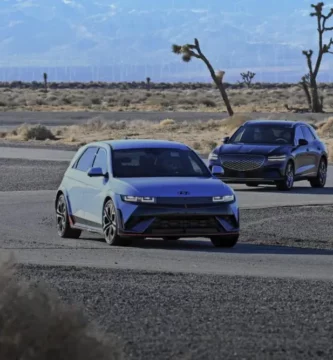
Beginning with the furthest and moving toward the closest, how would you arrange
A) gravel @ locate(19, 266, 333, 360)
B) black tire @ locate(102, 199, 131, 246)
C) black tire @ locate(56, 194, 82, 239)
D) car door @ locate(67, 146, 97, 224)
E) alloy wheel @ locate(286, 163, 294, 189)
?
alloy wheel @ locate(286, 163, 294, 189)
black tire @ locate(56, 194, 82, 239)
car door @ locate(67, 146, 97, 224)
black tire @ locate(102, 199, 131, 246)
gravel @ locate(19, 266, 333, 360)

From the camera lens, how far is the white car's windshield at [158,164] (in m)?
18.1

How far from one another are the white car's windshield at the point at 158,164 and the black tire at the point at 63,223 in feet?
3.98

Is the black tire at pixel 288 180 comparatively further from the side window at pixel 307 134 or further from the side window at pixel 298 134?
the side window at pixel 307 134

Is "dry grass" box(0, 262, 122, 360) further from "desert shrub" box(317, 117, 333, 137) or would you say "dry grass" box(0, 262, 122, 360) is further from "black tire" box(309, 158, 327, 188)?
"desert shrub" box(317, 117, 333, 137)

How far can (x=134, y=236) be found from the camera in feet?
56.6

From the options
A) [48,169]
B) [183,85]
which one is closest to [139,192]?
[48,169]

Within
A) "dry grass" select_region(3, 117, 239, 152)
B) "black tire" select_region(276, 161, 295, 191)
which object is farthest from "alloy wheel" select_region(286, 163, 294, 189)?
"dry grass" select_region(3, 117, 239, 152)

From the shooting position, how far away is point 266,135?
96.0ft

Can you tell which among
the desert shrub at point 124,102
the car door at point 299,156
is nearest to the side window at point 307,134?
the car door at point 299,156

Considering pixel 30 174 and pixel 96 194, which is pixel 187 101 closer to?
pixel 30 174

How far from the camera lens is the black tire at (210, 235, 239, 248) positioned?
1755cm

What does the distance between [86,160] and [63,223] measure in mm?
1012

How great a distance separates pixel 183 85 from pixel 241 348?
175 m

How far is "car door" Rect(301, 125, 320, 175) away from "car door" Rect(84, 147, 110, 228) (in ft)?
37.3
